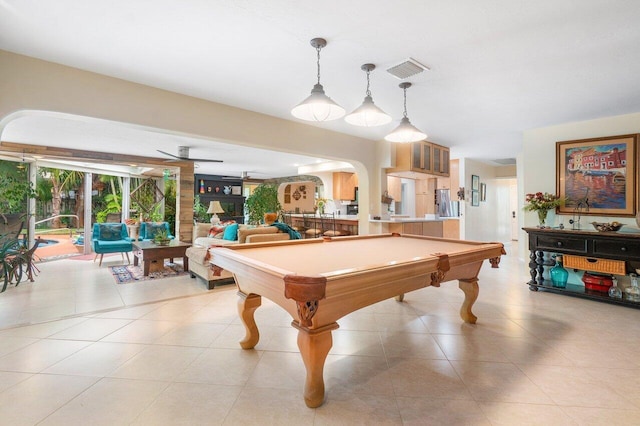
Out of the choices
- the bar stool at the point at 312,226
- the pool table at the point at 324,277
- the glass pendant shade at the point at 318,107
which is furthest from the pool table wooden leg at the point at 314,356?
the bar stool at the point at 312,226

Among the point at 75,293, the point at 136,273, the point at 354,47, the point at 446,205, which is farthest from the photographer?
the point at 446,205

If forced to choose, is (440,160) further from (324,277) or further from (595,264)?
(324,277)

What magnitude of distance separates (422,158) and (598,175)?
2.53m

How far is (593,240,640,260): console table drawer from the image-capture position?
3.53 metres

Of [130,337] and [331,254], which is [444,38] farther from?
[130,337]

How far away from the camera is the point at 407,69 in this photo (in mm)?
2797

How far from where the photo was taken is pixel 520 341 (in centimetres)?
265

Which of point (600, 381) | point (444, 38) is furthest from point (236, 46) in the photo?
point (600, 381)

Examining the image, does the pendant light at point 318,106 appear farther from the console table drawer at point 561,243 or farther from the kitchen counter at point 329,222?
the kitchen counter at point 329,222

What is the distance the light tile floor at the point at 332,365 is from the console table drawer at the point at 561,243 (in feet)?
2.42

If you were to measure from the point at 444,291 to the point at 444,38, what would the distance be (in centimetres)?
320

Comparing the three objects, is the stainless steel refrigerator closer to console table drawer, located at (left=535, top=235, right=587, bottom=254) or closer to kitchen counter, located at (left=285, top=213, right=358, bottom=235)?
kitchen counter, located at (left=285, top=213, right=358, bottom=235)

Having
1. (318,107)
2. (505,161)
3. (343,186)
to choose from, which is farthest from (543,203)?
(343,186)

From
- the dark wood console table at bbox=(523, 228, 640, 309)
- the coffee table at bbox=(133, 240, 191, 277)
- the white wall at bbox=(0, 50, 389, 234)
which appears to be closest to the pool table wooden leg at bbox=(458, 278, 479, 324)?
the dark wood console table at bbox=(523, 228, 640, 309)
